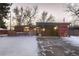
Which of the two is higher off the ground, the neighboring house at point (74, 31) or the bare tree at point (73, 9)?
the bare tree at point (73, 9)

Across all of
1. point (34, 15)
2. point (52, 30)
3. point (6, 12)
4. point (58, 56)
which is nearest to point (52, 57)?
point (58, 56)

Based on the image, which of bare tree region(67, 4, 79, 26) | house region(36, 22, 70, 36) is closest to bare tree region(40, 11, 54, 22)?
house region(36, 22, 70, 36)

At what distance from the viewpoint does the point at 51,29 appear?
316cm

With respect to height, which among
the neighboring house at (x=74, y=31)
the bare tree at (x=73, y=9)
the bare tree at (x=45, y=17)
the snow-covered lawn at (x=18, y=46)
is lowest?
the snow-covered lawn at (x=18, y=46)

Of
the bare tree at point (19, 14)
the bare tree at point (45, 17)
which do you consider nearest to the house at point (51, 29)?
the bare tree at point (45, 17)

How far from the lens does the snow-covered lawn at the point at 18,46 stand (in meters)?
3.13

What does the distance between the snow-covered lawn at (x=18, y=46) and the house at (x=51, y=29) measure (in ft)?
0.37

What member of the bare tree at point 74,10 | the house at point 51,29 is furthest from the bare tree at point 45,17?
the bare tree at point 74,10

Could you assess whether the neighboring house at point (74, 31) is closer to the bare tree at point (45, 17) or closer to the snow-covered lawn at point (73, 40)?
the snow-covered lawn at point (73, 40)

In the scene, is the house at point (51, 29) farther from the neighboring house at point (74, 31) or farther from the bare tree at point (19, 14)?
the bare tree at point (19, 14)

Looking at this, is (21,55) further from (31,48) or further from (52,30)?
(52,30)

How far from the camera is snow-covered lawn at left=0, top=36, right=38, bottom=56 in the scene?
3127 millimetres

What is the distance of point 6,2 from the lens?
3.12 meters

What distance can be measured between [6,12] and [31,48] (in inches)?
17.9
